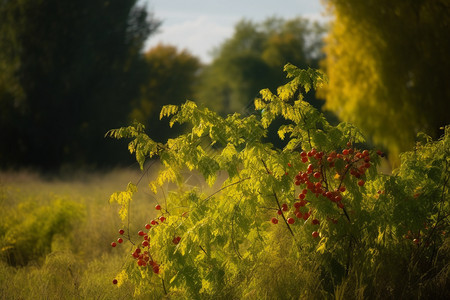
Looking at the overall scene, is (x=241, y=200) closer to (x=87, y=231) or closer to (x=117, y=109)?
(x=87, y=231)

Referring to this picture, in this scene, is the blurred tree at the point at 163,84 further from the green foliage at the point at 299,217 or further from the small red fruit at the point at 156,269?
the green foliage at the point at 299,217

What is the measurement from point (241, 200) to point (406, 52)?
392 inches

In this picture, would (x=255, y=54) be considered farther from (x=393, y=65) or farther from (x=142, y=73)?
(x=393, y=65)

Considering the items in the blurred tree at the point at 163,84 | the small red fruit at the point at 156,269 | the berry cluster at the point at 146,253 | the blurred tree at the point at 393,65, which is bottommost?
the small red fruit at the point at 156,269

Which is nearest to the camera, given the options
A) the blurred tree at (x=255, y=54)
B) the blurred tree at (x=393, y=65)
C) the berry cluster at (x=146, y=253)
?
the berry cluster at (x=146, y=253)

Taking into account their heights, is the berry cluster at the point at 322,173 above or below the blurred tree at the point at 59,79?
below

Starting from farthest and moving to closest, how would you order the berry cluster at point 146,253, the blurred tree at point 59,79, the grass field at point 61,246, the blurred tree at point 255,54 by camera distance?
the blurred tree at point 255,54 < the blurred tree at point 59,79 < the grass field at point 61,246 < the berry cluster at point 146,253

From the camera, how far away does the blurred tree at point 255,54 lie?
30.0 metres

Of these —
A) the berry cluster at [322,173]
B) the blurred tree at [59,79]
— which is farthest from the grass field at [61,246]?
the blurred tree at [59,79]

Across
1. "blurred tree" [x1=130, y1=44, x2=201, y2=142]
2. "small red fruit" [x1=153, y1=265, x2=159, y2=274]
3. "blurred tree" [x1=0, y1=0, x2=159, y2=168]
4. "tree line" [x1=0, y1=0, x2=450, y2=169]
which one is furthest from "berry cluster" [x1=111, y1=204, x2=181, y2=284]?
"blurred tree" [x1=130, y1=44, x2=201, y2=142]

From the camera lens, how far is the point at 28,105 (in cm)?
1984

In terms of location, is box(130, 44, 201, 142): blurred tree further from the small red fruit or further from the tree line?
the small red fruit

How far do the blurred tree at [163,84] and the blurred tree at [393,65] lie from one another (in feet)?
36.3

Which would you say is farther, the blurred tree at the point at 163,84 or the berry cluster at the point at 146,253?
the blurred tree at the point at 163,84
